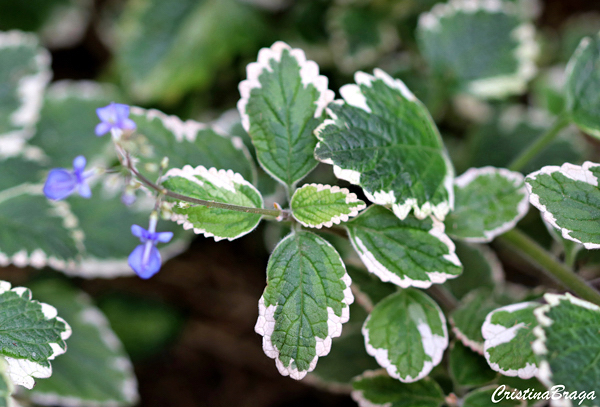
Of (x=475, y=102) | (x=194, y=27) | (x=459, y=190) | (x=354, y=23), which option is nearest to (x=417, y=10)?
(x=354, y=23)

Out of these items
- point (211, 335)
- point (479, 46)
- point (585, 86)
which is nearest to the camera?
point (585, 86)

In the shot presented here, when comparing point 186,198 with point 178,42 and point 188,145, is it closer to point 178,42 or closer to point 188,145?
point 188,145

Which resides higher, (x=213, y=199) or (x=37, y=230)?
(x=213, y=199)

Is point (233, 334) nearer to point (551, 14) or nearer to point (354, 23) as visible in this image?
point (354, 23)

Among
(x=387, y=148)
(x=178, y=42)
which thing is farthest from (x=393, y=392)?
(x=178, y=42)

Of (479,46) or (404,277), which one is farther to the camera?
(479,46)

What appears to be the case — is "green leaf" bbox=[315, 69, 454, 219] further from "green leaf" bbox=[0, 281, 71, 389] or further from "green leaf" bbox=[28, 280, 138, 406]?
"green leaf" bbox=[28, 280, 138, 406]

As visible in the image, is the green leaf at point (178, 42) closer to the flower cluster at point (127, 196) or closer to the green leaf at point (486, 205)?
the flower cluster at point (127, 196)

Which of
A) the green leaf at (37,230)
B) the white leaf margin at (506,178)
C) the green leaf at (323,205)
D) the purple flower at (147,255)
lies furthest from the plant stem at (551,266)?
the green leaf at (37,230)
